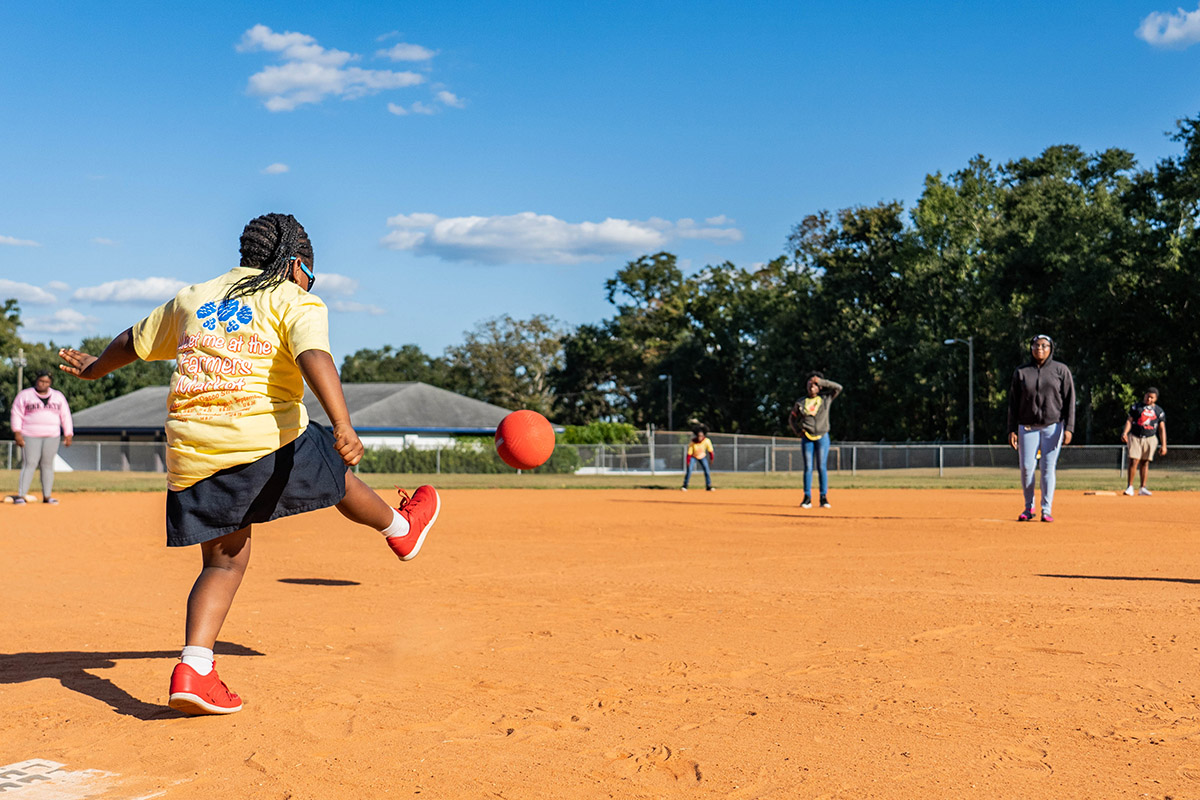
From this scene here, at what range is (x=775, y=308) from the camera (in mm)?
76500

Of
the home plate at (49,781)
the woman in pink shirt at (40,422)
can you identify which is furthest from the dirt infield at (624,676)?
the woman in pink shirt at (40,422)

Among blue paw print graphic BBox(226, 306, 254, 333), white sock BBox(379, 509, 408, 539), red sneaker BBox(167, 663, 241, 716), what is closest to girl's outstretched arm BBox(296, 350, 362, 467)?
blue paw print graphic BBox(226, 306, 254, 333)

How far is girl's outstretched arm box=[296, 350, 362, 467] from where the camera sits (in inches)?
152

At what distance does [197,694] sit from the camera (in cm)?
387

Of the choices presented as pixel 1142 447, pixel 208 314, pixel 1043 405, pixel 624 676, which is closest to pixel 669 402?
pixel 1142 447

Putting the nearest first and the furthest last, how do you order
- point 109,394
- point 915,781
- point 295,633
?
point 915,781 → point 295,633 → point 109,394

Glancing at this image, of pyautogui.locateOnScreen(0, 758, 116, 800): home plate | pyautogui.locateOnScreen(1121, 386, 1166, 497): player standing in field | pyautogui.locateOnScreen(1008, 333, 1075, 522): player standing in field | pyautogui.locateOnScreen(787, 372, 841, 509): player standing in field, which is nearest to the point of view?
pyautogui.locateOnScreen(0, 758, 116, 800): home plate

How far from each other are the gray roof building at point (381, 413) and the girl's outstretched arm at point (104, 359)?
5257cm

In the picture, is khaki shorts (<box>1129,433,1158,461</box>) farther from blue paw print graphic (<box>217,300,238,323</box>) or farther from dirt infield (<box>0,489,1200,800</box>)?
blue paw print graphic (<box>217,300,238,323</box>)

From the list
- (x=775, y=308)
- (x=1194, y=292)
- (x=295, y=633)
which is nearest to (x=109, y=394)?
(x=775, y=308)

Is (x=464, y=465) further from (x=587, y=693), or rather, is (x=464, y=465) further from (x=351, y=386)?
(x=587, y=693)

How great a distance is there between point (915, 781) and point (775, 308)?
2943 inches

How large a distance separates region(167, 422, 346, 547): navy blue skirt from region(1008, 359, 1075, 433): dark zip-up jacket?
955 centimetres

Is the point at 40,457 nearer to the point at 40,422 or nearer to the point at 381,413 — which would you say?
the point at 40,422
